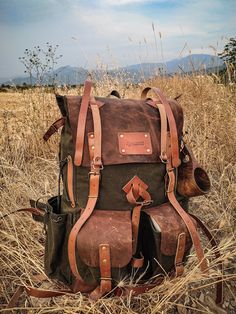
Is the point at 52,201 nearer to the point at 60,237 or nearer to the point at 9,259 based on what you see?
the point at 60,237

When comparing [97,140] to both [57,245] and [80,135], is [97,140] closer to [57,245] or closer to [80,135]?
[80,135]

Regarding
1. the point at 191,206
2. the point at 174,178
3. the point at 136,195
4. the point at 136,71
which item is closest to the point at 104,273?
the point at 136,195

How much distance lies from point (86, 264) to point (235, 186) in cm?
176

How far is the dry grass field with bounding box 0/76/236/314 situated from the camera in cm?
220

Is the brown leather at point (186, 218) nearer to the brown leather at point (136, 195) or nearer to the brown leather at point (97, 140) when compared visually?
the brown leather at point (136, 195)

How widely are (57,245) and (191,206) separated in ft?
4.91

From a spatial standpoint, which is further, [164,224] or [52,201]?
[52,201]

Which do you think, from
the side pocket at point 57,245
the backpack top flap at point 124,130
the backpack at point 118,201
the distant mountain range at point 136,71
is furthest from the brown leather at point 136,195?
the distant mountain range at point 136,71

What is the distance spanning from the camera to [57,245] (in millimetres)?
2123

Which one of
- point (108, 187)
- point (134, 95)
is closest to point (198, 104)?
point (134, 95)

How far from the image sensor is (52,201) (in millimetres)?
2393

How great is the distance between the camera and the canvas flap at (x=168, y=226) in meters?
2.03

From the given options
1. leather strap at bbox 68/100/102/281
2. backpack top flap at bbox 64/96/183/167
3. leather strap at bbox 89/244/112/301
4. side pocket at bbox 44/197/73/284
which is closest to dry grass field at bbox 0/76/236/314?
leather strap at bbox 89/244/112/301

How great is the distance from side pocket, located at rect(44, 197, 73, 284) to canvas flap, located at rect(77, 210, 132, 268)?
17 cm
